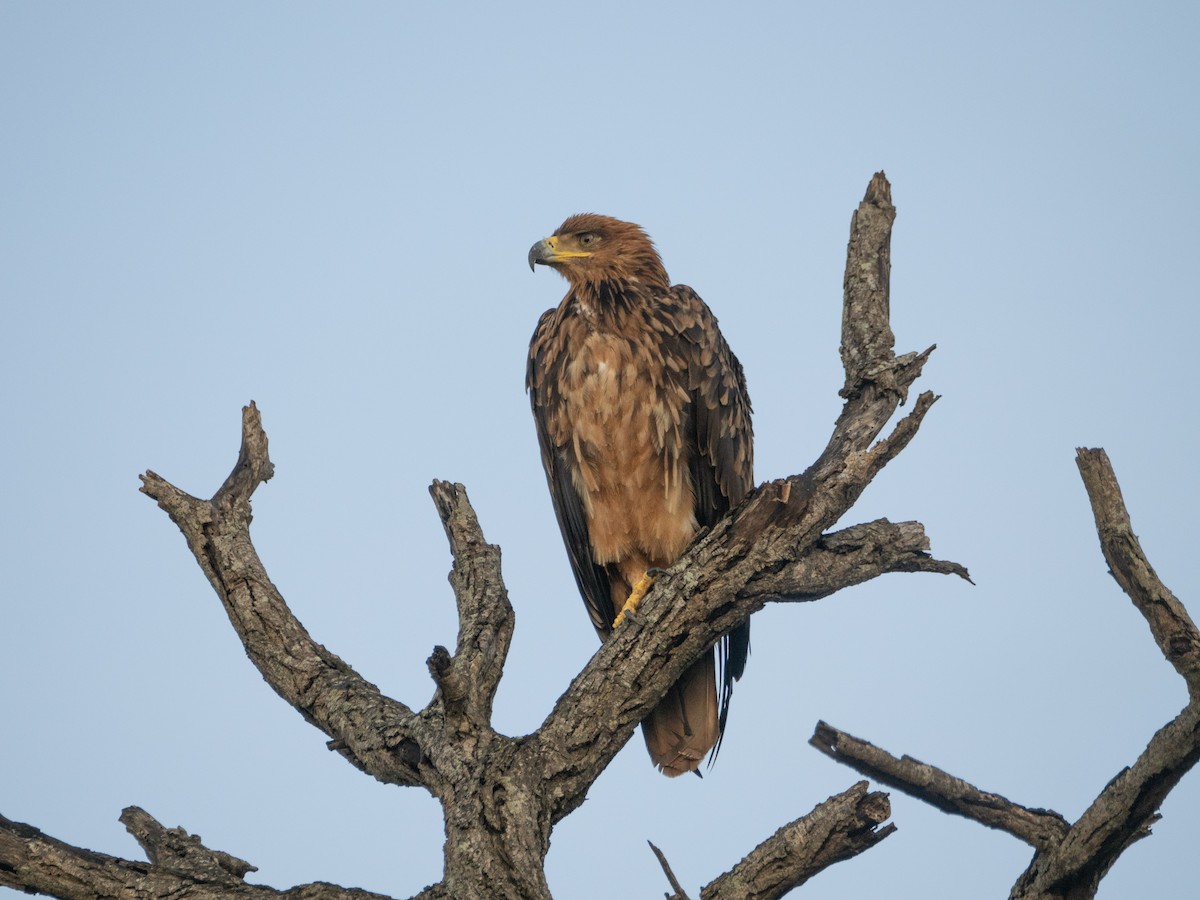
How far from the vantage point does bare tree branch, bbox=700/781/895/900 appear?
161 inches

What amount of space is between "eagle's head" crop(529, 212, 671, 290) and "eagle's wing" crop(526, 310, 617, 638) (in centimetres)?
32

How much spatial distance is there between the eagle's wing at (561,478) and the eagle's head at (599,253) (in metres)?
0.32

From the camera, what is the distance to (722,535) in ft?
15.4

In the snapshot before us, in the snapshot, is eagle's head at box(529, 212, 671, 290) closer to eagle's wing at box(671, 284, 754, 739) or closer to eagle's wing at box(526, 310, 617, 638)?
eagle's wing at box(526, 310, 617, 638)

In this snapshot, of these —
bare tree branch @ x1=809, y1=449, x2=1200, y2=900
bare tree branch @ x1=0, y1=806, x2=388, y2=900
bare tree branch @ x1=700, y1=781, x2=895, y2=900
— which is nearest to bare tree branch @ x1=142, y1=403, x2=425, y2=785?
bare tree branch @ x1=0, y1=806, x2=388, y2=900

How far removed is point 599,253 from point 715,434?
1.36 metres

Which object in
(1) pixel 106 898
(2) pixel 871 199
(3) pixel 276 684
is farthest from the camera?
(2) pixel 871 199

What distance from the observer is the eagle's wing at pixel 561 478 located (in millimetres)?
6387

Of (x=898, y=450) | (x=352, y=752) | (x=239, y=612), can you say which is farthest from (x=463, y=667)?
(x=898, y=450)

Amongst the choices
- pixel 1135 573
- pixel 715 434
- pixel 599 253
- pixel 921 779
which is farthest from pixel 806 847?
pixel 599 253

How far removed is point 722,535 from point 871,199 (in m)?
1.83

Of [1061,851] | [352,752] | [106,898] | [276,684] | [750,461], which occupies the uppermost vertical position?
[750,461]

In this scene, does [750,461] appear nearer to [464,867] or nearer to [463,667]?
[463,667]

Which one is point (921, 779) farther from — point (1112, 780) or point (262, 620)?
point (262, 620)
